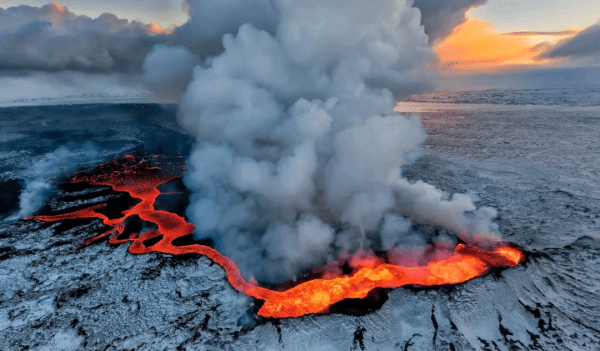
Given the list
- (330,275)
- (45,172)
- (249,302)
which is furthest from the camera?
(45,172)

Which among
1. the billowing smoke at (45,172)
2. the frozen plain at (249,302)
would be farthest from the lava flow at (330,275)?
the billowing smoke at (45,172)

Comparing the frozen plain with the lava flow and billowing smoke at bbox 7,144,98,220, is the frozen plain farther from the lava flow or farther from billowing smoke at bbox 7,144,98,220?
billowing smoke at bbox 7,144,98,220

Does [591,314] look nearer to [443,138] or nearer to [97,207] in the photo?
[97,207]

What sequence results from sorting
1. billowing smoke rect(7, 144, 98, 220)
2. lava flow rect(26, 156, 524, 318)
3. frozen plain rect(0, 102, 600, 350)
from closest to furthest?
frozen plain rect(0, 102, 600, 350) < lava flow rect(26, 156, 524, 318) < billowing smoke rect(7, 144, 98, 220)

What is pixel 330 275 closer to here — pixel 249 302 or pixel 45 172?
pixel 249 302

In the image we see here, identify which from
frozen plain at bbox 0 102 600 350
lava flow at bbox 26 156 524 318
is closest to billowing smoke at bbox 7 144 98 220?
frozen plain at bbox 0 102 600 350

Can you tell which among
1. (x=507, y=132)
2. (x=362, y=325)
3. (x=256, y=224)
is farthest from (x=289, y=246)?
(x=507, y=132)

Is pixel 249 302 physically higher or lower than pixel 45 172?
lower

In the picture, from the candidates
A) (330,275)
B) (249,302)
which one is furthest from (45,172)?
(330,275)
